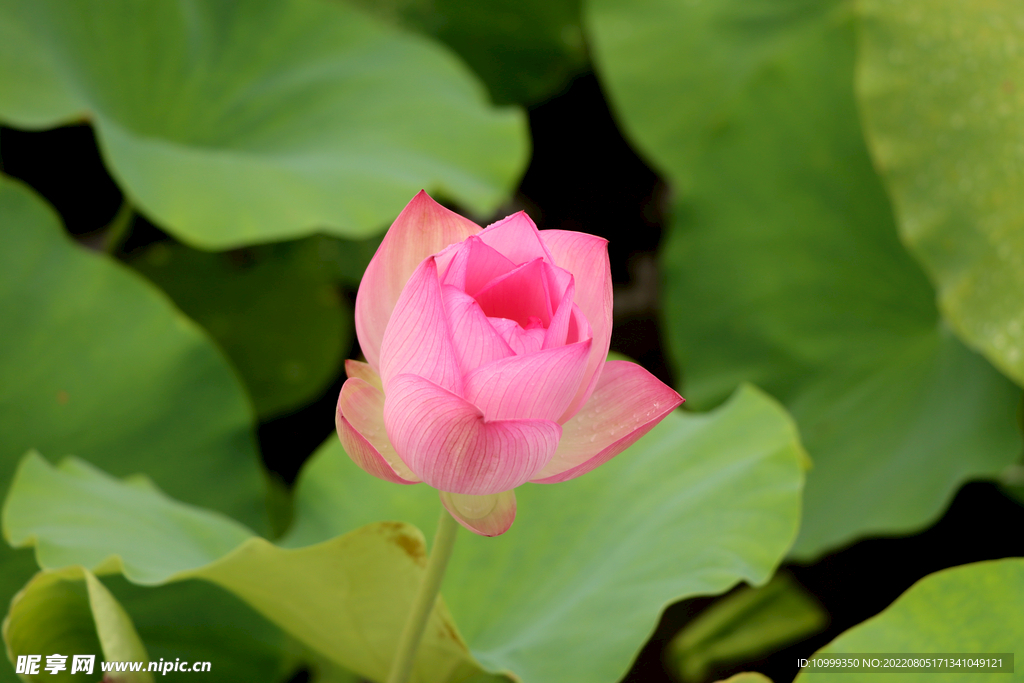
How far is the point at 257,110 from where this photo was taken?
3.54 feet

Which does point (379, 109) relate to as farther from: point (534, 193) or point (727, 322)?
point (534, 193)

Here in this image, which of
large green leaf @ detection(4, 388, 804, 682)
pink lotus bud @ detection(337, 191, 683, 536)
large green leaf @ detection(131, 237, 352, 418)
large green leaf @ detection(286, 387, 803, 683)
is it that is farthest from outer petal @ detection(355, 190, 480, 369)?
large green leaf @ detection(131, 237, 352, 418)

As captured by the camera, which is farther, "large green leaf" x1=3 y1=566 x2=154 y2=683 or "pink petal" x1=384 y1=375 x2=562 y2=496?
"large green leaf" x1=3 y1=566 x2=154 y2=683

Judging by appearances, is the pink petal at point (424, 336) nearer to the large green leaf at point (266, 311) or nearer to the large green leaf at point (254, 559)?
the large green leaf at point (254, 559)

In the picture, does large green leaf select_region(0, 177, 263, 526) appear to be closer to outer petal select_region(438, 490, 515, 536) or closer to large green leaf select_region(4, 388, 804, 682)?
large green leaf select_region(4, 388, 804, 682)

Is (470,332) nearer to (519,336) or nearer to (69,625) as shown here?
(519,336)

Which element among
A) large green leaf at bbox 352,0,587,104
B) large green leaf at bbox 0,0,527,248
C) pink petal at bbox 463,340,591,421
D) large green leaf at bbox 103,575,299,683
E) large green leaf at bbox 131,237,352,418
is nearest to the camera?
pink petal at bbox 463,340,591,421

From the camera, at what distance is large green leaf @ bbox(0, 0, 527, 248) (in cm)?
87

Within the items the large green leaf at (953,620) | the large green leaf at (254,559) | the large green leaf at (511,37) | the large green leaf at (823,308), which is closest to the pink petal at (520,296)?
the large green leaf at (254,559)

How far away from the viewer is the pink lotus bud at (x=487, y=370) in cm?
33

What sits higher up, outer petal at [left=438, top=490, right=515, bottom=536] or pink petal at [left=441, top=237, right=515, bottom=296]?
pink petal at [left=441, top=237, right=515, bottom=296]

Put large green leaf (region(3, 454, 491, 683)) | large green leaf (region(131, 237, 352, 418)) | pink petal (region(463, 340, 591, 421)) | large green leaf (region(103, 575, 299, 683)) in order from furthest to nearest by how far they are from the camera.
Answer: large green leaf (region(131, 237, 352, 418)), large green leaf (region(103, 575, 299, 683)), large green leaf (region(3, 454, 491, 683)), pink petal (region(463, 340, 591, 421))

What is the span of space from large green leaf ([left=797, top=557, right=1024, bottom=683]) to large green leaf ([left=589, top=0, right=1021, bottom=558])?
15.2 inches

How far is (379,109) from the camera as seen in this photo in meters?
1.11
